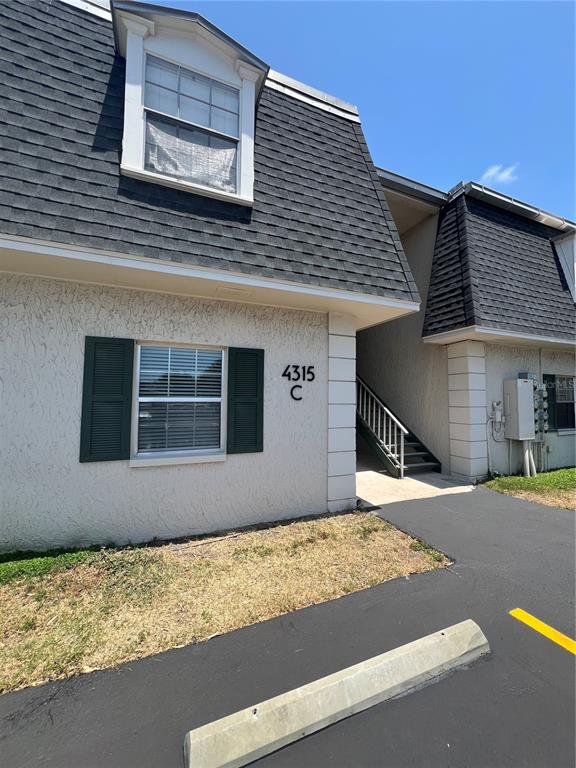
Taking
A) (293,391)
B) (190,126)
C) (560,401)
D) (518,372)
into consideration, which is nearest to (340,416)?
(293,391)

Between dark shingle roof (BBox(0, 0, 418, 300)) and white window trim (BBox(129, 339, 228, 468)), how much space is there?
1030 millimetres

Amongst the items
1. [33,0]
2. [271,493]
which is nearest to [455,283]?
[271,493]

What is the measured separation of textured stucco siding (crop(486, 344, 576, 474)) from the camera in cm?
675

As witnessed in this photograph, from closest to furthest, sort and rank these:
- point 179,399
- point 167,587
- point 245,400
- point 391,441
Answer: point 167,587 → point 179,399 → point 245,400 → point 391,441

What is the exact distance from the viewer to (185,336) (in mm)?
4094

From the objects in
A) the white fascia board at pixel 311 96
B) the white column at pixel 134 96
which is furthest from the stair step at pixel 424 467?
the white column at pixel 134 96

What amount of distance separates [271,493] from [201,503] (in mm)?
899

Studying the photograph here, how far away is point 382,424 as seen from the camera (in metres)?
7.87

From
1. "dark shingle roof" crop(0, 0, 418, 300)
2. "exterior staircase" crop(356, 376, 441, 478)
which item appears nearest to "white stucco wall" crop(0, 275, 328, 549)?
"dark shingle roof" crop(0, 0, 418, 300)

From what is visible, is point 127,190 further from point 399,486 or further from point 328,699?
point 399,486

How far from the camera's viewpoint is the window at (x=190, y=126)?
12.8 feet

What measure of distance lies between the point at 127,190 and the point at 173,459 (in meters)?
2.96

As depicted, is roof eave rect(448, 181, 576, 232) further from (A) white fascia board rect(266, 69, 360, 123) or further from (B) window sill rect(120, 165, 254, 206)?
(B) window sill rect(120, 165, 254, 206)

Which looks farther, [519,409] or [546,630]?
[519,409]
